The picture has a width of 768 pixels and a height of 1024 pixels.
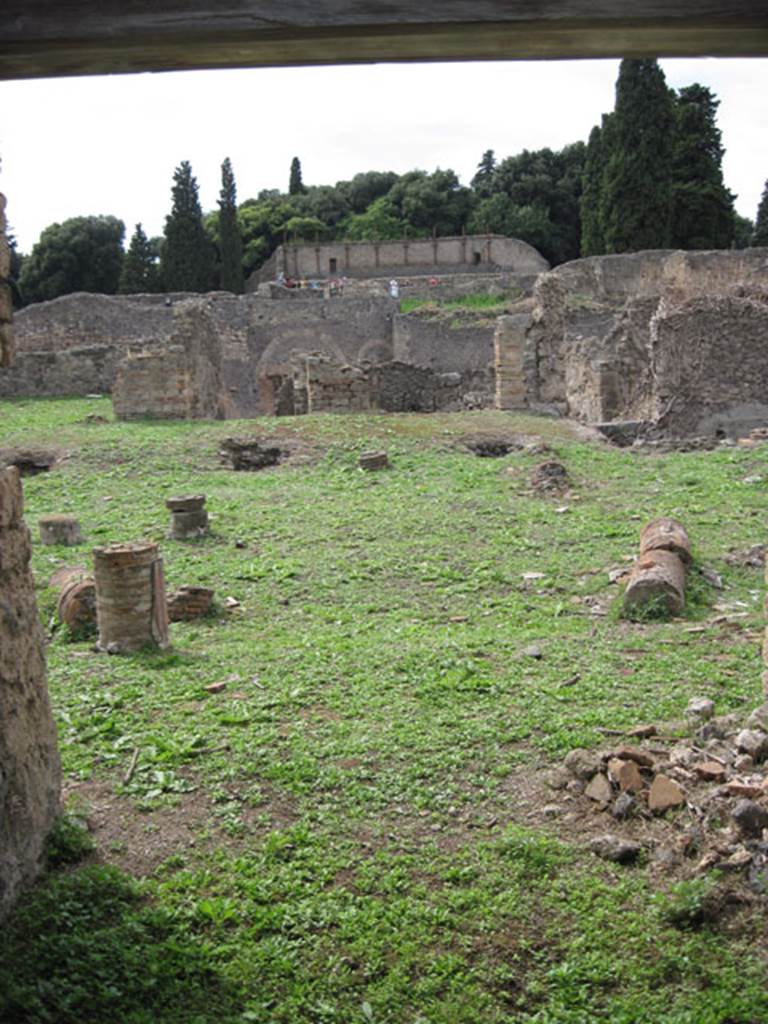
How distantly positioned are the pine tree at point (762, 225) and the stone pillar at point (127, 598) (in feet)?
145

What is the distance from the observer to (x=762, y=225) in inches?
1806

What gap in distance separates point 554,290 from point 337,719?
16.7 m

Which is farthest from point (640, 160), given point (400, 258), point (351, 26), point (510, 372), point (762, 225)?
point (351, 26)

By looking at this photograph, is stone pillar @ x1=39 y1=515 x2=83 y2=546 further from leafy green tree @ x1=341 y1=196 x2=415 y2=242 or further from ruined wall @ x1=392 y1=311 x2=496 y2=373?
leafy green tree @ x1=341 y1=196 x2=415 y2=242

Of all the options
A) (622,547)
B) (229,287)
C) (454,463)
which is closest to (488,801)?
(622,547)

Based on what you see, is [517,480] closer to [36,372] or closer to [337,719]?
[337,719]

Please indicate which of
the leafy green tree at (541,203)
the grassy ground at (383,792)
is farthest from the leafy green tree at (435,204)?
the grassy ground at (383,792)

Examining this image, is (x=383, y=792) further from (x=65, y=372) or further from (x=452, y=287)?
(x=452, y=287)

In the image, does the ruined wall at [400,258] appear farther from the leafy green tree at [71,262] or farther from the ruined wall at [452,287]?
the ruined wall at [452,287]

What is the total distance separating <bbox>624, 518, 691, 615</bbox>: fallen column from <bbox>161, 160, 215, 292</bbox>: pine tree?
38924mm

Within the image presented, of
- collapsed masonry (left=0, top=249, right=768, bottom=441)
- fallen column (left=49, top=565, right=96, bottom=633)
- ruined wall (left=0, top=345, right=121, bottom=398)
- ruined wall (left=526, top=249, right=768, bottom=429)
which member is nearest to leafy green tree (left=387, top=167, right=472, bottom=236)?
collapsed masonry (left=0, top=249, right=768, bottom=441)

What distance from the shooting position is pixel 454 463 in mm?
12789

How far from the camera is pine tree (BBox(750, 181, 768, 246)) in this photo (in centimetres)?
4509

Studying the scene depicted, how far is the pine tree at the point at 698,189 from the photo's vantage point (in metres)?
41.2
